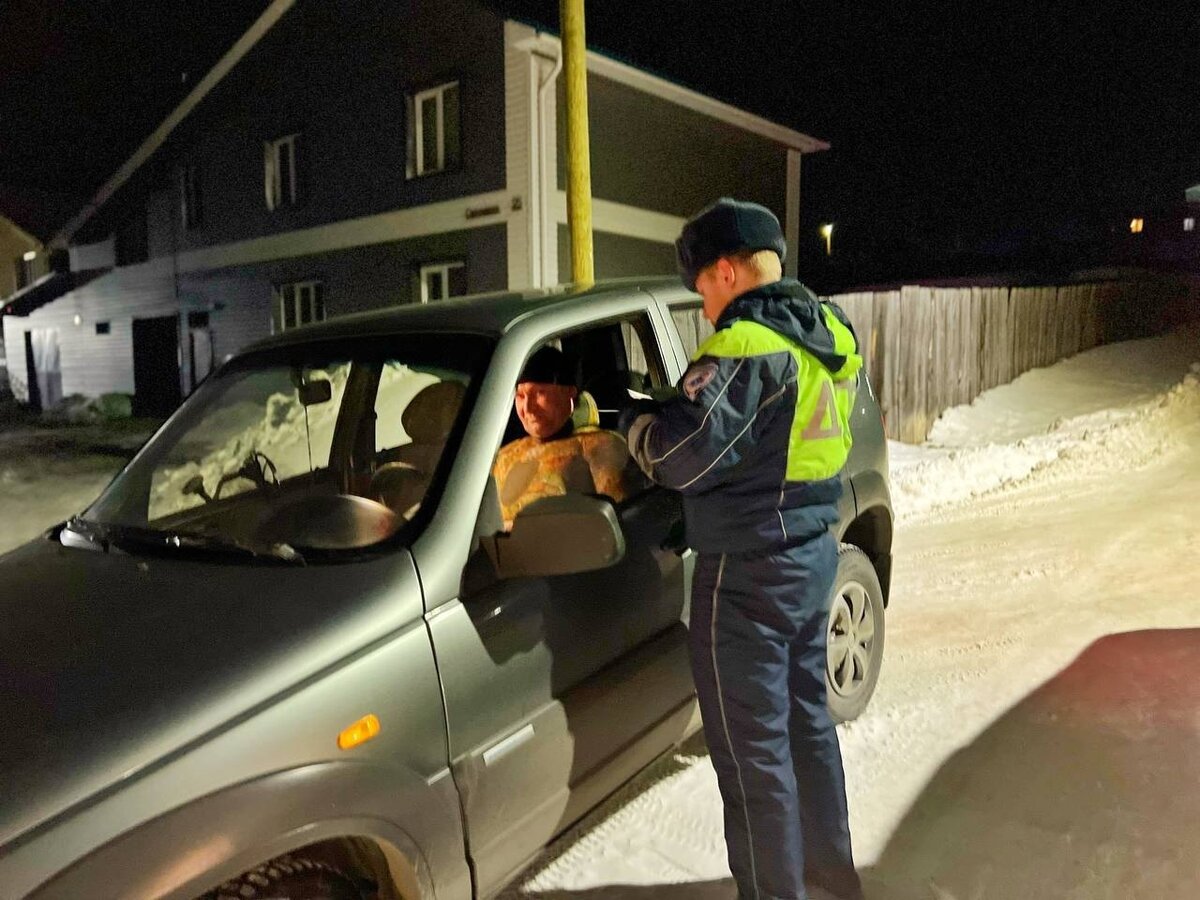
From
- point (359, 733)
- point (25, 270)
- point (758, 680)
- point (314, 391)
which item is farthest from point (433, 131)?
point (25, 270)

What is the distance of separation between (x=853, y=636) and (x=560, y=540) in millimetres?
1935

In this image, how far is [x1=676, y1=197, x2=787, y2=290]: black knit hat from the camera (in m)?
2.34

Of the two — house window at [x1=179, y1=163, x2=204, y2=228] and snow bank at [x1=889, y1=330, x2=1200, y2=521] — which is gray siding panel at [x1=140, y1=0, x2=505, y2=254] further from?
snow bank at [x1=889, y1=330, x2=1200, y2=521]

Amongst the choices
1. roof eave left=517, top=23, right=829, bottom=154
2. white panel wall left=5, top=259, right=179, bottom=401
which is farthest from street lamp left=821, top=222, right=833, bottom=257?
white panel wall left=5, top=259, right=179, bottom=401

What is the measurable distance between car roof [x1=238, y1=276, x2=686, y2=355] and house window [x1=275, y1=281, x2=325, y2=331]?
45.8 feet

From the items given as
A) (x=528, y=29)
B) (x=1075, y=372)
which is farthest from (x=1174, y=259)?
(x=528, y=29)

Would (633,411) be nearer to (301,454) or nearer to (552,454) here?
(552,454)

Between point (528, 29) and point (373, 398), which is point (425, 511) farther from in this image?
point (528, 29)

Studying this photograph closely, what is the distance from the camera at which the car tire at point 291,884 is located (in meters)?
1.80

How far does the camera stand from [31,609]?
212 centimetres

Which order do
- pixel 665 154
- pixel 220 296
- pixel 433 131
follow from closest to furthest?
pixel 433 131 < pixel 665 154 < pixel 220 296

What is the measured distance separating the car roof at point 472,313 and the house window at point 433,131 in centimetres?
1128

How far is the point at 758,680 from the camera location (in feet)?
7.69

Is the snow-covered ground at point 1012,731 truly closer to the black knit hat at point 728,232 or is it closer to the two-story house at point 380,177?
the black knit hat at point 728,232
